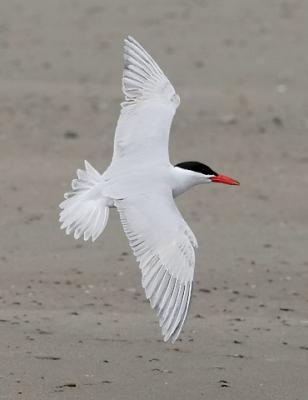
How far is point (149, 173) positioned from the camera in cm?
678

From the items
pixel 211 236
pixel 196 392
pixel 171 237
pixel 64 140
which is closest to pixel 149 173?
pixel 171 237

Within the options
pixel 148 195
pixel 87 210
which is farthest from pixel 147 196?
pixel 87 210

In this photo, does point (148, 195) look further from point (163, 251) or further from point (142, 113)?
point (142, 113)

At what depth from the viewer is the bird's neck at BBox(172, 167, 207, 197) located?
679cm

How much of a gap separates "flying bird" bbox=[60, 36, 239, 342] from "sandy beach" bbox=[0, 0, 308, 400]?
436 millimetres

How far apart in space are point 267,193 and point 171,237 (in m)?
3.28

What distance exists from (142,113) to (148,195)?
837 millimetres

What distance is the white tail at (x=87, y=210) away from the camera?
663 cm

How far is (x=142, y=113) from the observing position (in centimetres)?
725

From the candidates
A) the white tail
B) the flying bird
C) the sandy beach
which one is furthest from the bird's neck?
the sandy beach

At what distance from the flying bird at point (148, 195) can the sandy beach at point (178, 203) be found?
436 mm

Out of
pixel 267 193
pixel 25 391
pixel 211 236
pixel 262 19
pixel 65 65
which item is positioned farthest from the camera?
pixel 262 19

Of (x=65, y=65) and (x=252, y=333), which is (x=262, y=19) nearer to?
(x=65, y=65)

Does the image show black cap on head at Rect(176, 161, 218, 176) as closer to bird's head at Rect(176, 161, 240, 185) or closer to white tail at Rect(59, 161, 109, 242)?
bird's head at Rect(176, 161, 240, 185)
